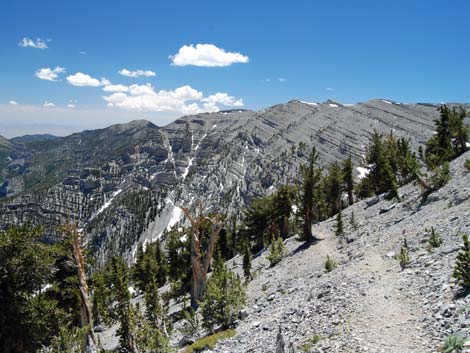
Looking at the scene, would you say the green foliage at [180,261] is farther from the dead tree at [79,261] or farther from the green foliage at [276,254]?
the dead tree at [79,261]

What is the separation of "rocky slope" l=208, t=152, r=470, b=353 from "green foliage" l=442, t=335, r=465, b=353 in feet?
1.28

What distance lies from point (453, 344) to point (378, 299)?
5.19 m

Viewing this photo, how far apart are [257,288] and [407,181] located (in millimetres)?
28689

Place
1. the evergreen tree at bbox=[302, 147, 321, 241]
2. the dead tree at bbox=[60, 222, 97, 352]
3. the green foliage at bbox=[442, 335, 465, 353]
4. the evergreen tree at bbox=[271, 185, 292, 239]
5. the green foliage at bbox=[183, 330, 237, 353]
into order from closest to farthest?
the green foliage at bbox=[442, 335, 465, 353], the green foliage at bbox=[183, 330, 237, 353], the dead tree at bbox=[60, 222, 97, 352], the evergreen tree at bbox=[302, 147, 321, 241], the evergreen tree at bbox=[271, 185, 292, 239]

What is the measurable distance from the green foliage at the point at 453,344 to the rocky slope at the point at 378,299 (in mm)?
391

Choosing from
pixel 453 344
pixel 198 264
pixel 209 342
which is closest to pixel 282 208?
pixel 198 264

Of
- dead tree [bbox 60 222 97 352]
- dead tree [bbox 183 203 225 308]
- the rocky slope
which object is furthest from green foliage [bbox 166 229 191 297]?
dead tree [bbox 60 222 97 352]

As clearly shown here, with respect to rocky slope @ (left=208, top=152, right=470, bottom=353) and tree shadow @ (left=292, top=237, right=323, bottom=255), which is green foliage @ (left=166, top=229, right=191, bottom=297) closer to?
tree shadow @ (left=292, top=237, right=323, bottom=255)

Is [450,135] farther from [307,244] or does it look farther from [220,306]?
[220,306]

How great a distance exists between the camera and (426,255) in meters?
17.7

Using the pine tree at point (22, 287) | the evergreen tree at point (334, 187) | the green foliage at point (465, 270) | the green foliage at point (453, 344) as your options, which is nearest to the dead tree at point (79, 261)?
the pine tree at point (22, 287)

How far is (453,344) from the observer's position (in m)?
9.69

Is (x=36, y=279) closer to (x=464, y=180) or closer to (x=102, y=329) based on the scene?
(x=102, y=329)

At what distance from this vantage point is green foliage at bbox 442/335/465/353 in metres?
9.59
